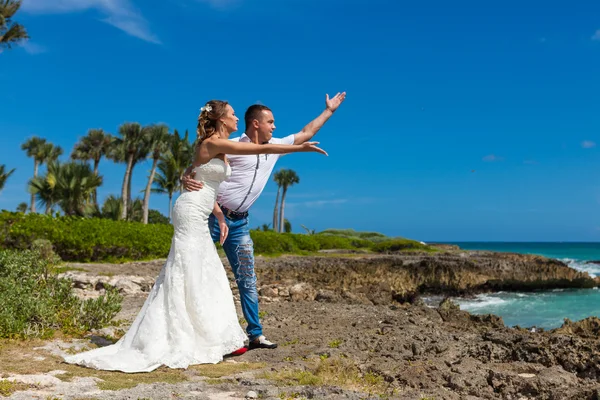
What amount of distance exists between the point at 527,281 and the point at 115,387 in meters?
20.8

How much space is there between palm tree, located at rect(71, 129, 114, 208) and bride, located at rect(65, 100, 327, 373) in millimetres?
43016

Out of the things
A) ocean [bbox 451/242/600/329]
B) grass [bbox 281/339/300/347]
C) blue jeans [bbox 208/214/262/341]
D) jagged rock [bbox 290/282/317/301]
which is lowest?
ocean [bbox 451/242/600/329]

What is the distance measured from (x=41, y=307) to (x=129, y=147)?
125 ft

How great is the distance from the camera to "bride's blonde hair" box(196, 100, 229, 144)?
5023mm

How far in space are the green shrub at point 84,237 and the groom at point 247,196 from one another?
508 inches

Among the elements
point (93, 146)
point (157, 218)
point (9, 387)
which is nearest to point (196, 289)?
point (9, 387)

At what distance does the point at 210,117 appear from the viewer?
16.5 ft

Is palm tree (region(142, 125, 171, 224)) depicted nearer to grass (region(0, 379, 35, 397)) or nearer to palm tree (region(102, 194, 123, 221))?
palm tree (region(102, 194, 123, 221))

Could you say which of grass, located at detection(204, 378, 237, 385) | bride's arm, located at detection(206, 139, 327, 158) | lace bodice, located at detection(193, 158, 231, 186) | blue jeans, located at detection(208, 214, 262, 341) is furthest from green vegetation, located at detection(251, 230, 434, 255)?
grass, located at detection(204, 378, 237, 385)

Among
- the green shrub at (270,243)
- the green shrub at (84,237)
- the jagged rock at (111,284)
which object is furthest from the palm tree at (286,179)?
the jagged rock at (111,284)

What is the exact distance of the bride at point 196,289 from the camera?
486 cm

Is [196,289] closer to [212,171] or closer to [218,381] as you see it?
[218,381]

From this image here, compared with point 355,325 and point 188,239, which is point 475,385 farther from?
point 188,239

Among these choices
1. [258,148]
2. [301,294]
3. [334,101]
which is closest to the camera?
[258,148]
